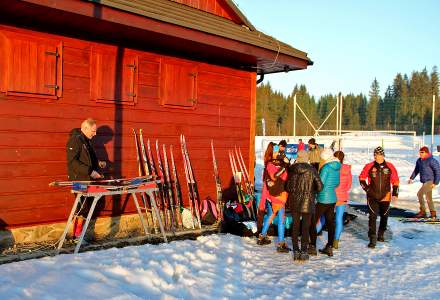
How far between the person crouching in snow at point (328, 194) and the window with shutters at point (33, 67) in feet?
13.9

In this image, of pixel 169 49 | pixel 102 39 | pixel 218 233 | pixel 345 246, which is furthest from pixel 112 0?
pixel 345 246

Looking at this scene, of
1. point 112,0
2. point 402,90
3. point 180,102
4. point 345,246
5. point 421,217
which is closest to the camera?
point 112,0

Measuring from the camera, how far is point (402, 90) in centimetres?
9125

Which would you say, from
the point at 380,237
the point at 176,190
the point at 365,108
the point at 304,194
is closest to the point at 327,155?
the point at 304,194

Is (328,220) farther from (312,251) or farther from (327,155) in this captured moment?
(327,155)

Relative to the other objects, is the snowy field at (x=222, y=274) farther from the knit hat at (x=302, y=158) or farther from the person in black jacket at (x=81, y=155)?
the knit hat at (x=302, y=158)

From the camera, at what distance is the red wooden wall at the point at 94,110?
234 inches

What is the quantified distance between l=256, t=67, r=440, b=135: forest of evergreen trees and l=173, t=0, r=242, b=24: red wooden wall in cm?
4952

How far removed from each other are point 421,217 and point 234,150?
4.69m

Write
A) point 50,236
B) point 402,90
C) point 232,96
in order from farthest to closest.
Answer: point 402,90, point 232,96, point 50,236

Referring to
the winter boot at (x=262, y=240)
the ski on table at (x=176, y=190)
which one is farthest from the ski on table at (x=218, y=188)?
the winter boot at (x=262, y=240)

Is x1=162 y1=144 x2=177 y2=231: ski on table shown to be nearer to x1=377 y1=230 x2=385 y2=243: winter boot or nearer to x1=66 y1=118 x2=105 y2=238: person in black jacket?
x1=66 y1=118 x2=105 y2=238: person in black jacket

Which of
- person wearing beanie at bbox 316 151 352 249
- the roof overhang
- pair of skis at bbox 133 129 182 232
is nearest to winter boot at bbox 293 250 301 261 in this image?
person wearing beanie at bbox 316 151 352 249

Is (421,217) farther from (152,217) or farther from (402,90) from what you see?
(402,90)
